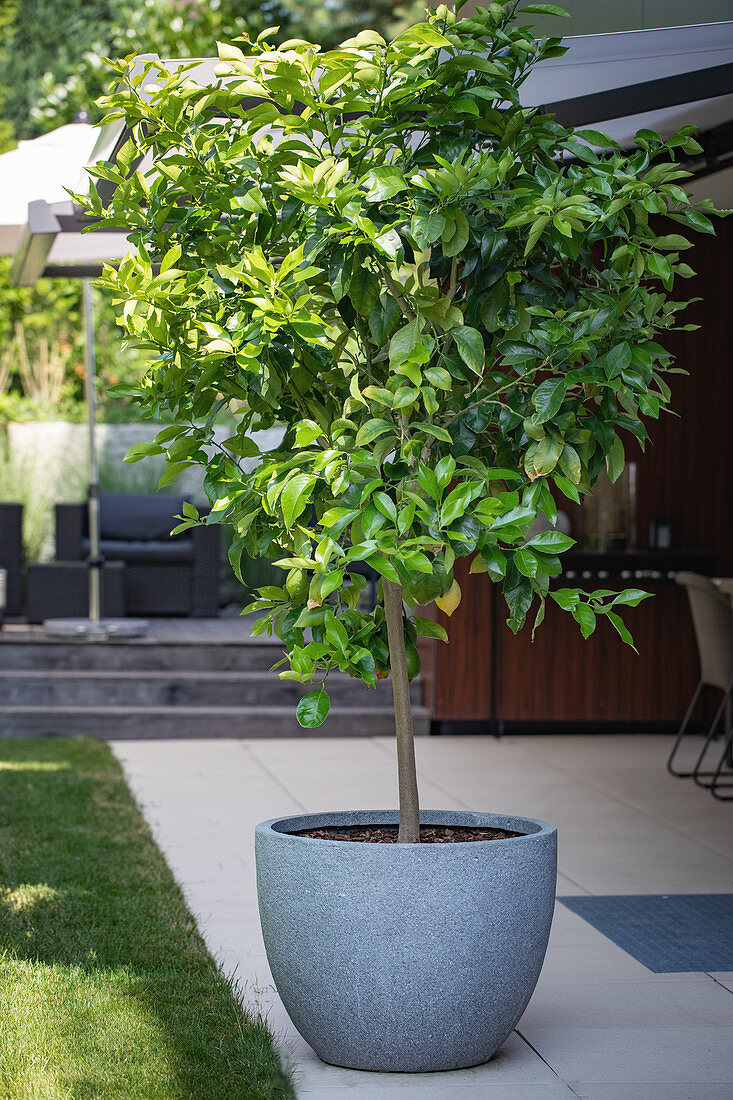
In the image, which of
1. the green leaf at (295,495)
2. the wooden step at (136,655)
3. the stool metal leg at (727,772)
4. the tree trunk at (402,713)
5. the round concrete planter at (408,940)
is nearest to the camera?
the green leaf at (295,495)

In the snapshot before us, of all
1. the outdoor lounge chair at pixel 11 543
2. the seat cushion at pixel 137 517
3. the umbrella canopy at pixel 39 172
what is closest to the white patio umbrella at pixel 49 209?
the umbrella canopy at pixel 39 172

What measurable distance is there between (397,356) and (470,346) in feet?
0.51

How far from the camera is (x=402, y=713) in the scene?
9.83ft

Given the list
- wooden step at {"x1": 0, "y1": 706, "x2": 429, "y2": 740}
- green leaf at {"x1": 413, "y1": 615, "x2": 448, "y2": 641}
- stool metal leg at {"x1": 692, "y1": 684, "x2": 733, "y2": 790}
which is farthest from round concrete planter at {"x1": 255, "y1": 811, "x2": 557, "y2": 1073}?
wooden step at {"x1": 0, "y1": 706, "x2": 429, "y2": 740}

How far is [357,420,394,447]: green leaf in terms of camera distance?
2555 mm

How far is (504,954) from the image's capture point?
8.95 feet

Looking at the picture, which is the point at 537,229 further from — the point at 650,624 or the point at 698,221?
the point at 650,624

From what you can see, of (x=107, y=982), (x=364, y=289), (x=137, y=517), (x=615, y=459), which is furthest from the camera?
(x=137, y=517)

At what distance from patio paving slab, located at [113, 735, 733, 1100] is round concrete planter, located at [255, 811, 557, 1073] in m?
0.10

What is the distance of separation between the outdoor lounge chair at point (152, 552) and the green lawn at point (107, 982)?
434 cm

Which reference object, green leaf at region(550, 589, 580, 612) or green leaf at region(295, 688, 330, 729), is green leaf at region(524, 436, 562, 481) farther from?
green leaf at region(295, 688, 330, 729)

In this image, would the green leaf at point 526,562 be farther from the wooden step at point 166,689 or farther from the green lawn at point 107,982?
the wooden step at point 166,689

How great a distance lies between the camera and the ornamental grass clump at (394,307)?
255 centimetres

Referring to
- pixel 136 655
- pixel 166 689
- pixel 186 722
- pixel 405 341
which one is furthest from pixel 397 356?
pixel 136 655
